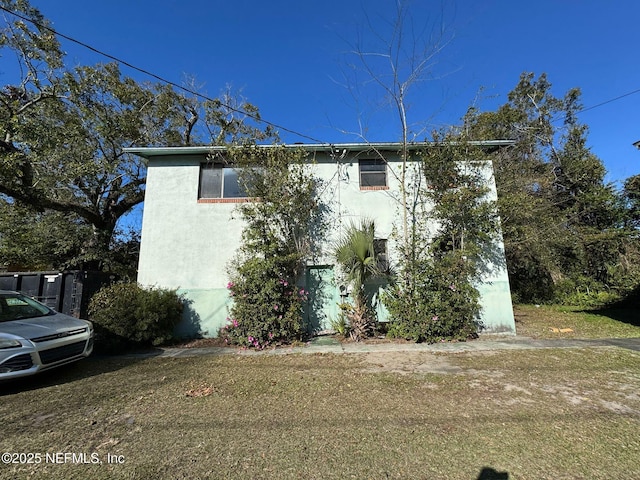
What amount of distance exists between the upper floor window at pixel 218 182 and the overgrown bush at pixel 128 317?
3.33 m

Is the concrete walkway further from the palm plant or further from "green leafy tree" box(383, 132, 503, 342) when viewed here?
the palm plant

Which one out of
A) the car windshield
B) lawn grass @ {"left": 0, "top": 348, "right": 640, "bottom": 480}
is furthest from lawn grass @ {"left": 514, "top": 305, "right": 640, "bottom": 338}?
the car windshield

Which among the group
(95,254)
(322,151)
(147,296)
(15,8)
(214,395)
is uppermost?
(15,8)

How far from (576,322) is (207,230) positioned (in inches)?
469

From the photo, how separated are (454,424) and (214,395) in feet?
10.8

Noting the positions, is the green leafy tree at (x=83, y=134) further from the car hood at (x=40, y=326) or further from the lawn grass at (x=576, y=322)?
the lawn grass at (x=576, y=322)

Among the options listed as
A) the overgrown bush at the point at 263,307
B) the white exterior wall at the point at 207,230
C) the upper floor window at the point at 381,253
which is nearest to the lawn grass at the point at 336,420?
the overgrown bush at the point at 263,307

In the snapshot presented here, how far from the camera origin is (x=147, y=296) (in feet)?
25.9

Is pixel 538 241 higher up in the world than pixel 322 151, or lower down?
lower down

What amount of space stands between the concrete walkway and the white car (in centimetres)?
190

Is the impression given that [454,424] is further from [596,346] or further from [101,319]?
[101,319]

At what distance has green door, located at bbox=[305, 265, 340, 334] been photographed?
909 centimetres

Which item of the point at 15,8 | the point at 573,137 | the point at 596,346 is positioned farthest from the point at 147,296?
the point at 573,137

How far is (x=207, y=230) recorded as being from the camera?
9.30 meters
